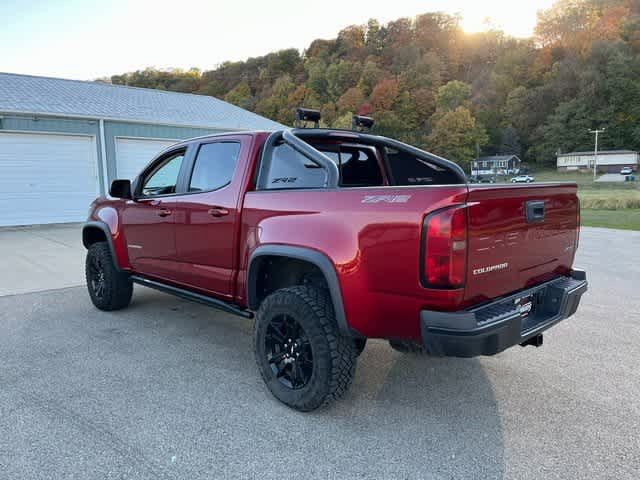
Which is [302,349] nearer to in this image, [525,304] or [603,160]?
[525,304]

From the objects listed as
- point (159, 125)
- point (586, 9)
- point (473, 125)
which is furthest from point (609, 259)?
point (586, 9)

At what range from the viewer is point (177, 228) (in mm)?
4109

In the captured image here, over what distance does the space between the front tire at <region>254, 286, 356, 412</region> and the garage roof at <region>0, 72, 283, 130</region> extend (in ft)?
44.0

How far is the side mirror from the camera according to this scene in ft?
15.7

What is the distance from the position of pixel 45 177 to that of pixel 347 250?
14.0 meters

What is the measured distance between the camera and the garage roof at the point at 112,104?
14388mm

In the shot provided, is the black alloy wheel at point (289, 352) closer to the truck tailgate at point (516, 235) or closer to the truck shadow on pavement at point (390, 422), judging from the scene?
the truck shadow on pavement at point (390, 422)

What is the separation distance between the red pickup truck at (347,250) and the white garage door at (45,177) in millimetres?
11301

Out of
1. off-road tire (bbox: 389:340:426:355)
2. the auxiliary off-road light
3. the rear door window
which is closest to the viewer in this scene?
off-road tire (bbox: 389:340:426:355)

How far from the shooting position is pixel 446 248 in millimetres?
2377

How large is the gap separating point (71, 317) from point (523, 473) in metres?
4.70

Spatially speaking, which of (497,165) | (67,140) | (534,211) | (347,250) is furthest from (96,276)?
(497,165)

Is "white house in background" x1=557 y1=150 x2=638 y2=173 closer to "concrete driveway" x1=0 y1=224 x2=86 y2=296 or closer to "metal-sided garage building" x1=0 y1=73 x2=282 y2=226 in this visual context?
"metal-sided garage building" x1=0 y1=73 x2=282 y2=226


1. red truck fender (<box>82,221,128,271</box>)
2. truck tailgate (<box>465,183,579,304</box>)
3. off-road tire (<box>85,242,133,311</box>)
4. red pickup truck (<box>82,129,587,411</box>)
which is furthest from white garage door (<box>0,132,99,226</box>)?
truck tailgate (<box>465,183,579,304</box>)
